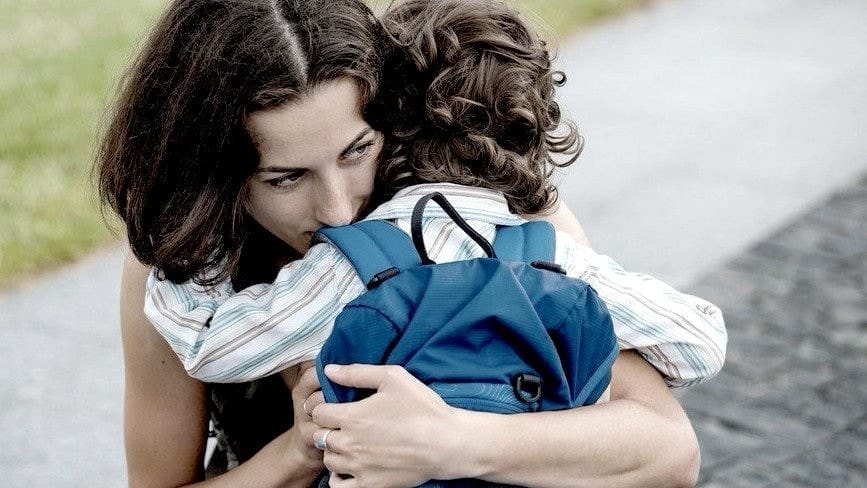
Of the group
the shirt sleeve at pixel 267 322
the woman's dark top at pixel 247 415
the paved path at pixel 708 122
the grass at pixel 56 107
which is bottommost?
the paved path at pixel 708 122

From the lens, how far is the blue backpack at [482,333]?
177 centimetres

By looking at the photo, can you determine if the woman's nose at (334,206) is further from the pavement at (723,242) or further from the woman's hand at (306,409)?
the pavement at (723,242)

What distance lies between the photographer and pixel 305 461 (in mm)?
2037

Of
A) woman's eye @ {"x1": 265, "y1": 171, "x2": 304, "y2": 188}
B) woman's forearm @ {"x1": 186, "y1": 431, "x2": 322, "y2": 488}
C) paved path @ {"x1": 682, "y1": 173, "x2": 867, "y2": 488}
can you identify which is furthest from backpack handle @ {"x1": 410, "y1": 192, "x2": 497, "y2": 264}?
paved path @ {"x1": 682, "y1": 173, "x2": 867, "y2": 488}

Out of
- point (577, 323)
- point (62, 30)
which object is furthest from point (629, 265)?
point (62, 30)

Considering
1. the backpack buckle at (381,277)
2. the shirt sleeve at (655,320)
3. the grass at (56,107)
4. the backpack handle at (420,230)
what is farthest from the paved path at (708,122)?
the backpack buckle at (381,277)

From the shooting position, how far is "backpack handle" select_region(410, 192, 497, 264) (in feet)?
6.17

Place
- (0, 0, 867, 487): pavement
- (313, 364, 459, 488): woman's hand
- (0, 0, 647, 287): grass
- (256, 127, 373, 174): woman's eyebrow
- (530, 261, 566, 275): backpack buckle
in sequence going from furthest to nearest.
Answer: (0, 0, 647, 287): grass, (0, 0, 867, 487): pavement, (256, 127, 373, 174): woman's eyebrow, (530, 261, 566, 275): backpack buckle, (313, 364, 459, 488): woman's hand

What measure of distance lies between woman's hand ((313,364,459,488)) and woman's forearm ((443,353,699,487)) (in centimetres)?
3

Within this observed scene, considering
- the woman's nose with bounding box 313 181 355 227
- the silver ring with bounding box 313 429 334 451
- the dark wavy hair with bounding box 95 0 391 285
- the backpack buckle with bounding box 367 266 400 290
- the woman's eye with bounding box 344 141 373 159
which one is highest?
the dark wavy hair with bounding box 95 0 391 285

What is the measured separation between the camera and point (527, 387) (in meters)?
1.82

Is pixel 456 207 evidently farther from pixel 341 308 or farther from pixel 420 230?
pixel 341 308

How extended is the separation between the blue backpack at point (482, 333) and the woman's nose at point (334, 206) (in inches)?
9.4

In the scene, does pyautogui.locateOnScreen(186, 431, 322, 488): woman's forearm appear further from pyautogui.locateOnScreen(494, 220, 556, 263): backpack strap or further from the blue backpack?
pyautogui.locateOnScreen(494, 220, 556, 263): backpack strap
